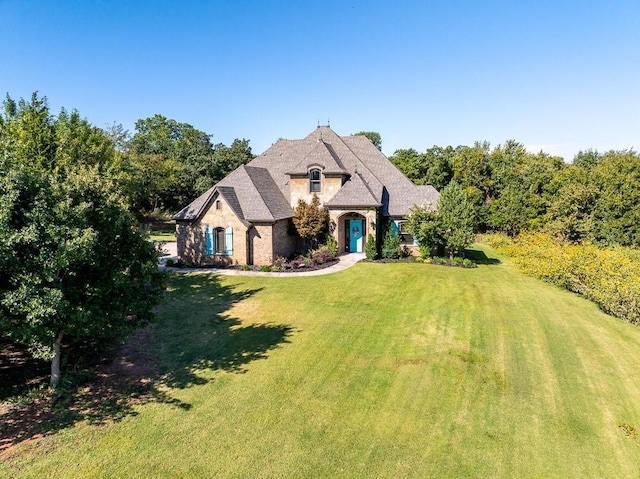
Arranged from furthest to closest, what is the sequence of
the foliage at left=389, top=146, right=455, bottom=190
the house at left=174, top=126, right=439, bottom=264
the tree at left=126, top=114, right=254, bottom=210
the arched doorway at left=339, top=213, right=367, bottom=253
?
the foliage at left=389, top=146, right=455, bottom=190, the tree at left=126, top=114, right=254, bottom=210, the arched doorway at left=339, top=213, right=367, bottom=253, the house at left=174, top=126, right=439, bottom=264

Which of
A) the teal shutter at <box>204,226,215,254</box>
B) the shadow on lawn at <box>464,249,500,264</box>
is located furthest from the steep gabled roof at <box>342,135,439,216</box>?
the teal shutter at <box>204,226,215,254</box>

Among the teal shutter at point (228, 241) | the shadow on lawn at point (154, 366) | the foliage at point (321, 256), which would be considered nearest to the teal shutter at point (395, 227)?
the foliage at point (321, 256)

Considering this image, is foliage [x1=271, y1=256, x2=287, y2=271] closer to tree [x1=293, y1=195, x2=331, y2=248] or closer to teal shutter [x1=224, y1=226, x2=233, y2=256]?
tree [x1=293, y1=195, x2=331, y2=248]

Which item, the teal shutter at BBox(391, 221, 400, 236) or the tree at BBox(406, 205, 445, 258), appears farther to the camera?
Answer: the teal shutter at BBox(391, 221, 400, 236)

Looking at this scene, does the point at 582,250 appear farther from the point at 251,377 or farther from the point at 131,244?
the point at 131,244

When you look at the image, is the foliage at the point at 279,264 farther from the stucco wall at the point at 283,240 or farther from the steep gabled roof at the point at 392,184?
the steep gabled roof at the point at 392,184

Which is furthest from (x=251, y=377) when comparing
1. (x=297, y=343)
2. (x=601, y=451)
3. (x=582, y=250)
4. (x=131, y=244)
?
(x=582, y=250)

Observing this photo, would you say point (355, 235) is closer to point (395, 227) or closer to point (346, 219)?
point (346, 219)
